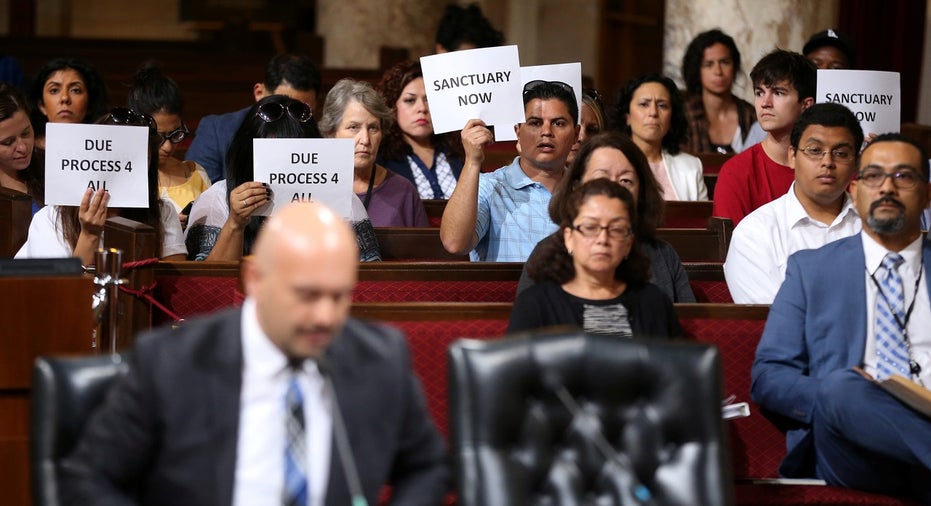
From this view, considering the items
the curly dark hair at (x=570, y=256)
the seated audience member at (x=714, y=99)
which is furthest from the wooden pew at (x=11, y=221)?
the seated audience member at (x=714, y=99)

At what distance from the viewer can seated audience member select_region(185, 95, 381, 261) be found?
4.69m

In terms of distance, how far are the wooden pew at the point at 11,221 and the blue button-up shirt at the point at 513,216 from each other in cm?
147

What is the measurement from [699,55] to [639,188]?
3.19 metres

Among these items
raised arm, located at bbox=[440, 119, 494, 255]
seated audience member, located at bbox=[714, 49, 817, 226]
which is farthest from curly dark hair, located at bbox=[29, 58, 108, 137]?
seated audience member, located at bbox=[714, 49, 817, 226]

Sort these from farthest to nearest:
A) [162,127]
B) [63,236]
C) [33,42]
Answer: [33,42] → [162,127] → [63,236]

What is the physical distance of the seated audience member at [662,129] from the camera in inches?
245

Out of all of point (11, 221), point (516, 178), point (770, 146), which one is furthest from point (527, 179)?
point (11, 221)

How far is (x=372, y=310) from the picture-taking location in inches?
148

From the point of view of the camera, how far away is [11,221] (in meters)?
4.43

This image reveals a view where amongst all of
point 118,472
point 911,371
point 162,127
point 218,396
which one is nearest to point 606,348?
point 218,396

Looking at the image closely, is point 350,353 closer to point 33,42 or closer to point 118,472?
point 118,472

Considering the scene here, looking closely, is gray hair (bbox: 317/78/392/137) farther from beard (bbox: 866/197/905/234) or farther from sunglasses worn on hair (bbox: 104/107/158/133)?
beard (bbox: 866/197/905/234)

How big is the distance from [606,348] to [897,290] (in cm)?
140

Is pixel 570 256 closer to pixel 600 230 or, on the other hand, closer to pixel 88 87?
pixel 600 230
